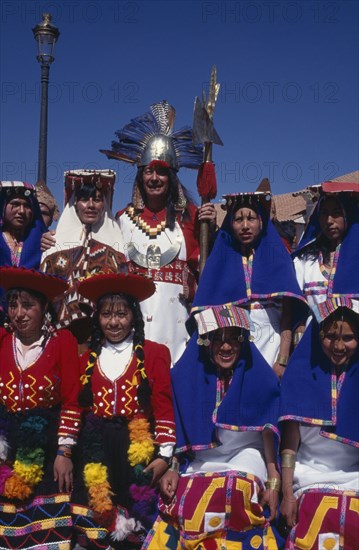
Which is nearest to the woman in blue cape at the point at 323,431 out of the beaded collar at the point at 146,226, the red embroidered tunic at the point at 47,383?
the red embroidered tunic at the point at 47,383

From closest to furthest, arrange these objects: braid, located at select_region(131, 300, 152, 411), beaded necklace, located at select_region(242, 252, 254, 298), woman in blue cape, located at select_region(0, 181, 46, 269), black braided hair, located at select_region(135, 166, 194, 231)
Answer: braid, located at select_region(131, 300, 152, 411)
beaded necklace, located at select_region(242, 252, 254, 298)
woman in blue cape, located at select_region(0, 181, 46, 269)
black braided hair, located at select_region(135, 166, 194, 231)

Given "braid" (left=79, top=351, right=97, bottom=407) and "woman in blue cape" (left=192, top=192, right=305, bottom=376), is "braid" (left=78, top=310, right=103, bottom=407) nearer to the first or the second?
"braid" (left=79, top=351, right=97, bottom=407)

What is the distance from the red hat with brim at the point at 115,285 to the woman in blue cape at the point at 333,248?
116 centimetres

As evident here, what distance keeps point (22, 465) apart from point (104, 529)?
0.64 meters

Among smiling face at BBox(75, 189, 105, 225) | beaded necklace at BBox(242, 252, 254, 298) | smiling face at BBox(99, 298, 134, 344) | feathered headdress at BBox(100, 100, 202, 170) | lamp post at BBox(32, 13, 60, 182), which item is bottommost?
smiling face at BBox(99, 298, 134, 344)

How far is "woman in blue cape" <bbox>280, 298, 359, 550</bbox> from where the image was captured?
13.0 feet

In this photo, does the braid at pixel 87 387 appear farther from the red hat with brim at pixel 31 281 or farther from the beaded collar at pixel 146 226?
the beaded collar at pixel 146 226

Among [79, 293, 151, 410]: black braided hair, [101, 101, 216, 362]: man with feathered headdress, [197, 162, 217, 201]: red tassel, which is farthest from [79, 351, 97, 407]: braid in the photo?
[197, 162, 217, 201]: red tassel

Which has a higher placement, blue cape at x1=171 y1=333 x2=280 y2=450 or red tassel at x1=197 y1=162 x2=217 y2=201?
red tassel at x1=197 y1=162 x2=217 y2=201

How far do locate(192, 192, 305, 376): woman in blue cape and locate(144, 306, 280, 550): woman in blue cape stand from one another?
412 mm

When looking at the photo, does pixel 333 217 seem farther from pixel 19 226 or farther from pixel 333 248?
pixel 19 226

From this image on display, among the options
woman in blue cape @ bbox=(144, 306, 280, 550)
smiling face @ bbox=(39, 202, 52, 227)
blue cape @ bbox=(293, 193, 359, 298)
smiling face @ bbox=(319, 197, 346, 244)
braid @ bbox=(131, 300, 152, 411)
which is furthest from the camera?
smiling face @ bbox=(39, 202, 52, 227)

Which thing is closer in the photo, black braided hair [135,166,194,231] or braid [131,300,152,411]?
braid [131,300,152,411]

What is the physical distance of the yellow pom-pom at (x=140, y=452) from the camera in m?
4.36
